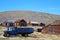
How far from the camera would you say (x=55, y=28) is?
45.4m

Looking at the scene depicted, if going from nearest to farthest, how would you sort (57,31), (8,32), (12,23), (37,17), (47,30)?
(8,32), (57,31), (47,30), (12,23), (37,17)

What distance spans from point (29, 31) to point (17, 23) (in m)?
52.8

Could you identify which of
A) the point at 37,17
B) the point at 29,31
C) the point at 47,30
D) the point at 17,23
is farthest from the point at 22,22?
the point at 37,17

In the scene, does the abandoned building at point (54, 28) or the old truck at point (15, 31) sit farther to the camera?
the abandoned building at point (54, 28)

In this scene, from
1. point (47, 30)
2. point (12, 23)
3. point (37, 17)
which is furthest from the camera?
point (37, 17)

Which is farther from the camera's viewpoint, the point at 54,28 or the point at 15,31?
the point at 54,28

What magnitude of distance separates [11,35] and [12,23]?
167 ft

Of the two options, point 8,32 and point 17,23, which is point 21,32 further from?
point 17,23

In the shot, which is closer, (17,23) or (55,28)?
(55,28)

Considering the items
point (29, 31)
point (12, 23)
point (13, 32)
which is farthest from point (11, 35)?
point (12, 23)

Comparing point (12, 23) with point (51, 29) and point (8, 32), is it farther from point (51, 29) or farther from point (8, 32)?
point (8, 32)

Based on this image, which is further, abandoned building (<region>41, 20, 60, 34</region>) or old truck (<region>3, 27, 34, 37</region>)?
abandoned building (<region>41, 20, 60, 34</region>)

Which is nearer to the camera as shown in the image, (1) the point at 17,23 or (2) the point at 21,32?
(2) the point at 21,32

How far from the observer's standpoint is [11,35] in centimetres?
3969
